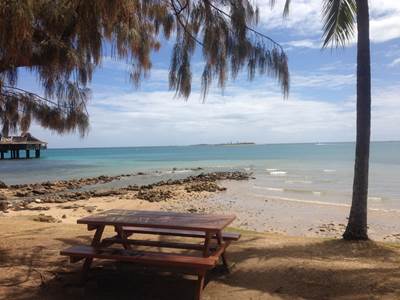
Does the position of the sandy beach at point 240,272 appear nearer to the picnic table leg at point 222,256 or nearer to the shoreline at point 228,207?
the picnic table leg at point 222,256

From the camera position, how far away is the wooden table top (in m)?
4.36

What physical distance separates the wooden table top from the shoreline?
220 inches

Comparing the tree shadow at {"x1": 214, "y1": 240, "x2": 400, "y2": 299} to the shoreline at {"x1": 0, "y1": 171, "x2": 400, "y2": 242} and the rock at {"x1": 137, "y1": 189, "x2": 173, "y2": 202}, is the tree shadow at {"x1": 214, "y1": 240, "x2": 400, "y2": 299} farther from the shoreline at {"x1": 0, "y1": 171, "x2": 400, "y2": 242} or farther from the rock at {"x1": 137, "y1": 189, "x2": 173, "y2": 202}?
the rock at {"x1": 137, "y1": 189, "x2": 173, "y2": 202}

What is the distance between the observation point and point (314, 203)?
16.2 m

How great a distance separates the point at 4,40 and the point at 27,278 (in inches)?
96.6

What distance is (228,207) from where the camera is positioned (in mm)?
15656

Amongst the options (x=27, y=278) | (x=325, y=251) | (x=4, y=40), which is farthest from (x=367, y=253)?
(x=4, y=40)

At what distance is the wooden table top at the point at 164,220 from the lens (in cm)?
436

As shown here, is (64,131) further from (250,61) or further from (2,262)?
(250,61)

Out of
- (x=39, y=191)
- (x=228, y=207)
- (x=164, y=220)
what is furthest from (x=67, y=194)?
(x=164, y=220)

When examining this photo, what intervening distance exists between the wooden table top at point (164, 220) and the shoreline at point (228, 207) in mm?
5576

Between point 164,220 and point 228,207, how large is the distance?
11147 mm

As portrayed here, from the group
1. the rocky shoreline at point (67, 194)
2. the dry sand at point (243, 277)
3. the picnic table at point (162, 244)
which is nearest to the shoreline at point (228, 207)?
the rocky shoreline at point (67, 194)

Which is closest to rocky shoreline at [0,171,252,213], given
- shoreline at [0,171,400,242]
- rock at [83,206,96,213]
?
shoreline at [0,171,400,242]
